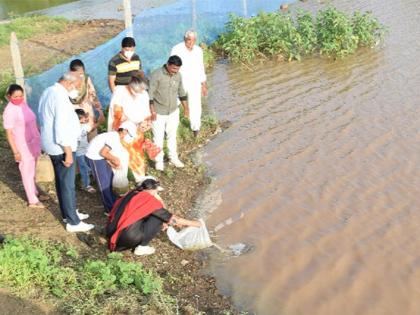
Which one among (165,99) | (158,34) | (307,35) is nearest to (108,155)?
(165,99)

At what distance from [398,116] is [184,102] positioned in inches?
138

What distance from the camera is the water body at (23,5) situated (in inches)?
847

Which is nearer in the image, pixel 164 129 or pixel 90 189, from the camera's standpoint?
pixel 90 189

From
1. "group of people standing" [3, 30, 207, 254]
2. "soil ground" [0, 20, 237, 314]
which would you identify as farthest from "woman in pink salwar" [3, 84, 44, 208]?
"soil ground" [0, 20, 237, 314]

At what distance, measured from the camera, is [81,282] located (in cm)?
432

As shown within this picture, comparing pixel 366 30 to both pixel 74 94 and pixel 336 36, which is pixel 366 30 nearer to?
pixel 336 36

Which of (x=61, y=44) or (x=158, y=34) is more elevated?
(x=158, y=34)

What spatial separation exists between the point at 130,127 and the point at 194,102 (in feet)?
6.41

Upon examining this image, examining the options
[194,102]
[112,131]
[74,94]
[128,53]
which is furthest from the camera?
[194,102]

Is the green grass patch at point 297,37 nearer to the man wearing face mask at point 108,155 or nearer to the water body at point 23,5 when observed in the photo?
the man wearing face mask at point 108,155

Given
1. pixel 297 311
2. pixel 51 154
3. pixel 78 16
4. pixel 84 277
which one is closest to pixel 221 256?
pixel 297 311

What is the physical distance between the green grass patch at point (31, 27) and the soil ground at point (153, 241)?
8.06 m

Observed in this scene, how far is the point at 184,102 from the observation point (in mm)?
7250

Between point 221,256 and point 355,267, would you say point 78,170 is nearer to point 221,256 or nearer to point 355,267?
point 221,256
